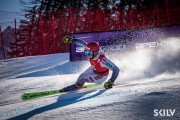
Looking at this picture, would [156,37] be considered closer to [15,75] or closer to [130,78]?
[130,78]

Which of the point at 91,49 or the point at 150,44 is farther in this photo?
the point at 150,44

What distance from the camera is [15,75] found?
946 cm

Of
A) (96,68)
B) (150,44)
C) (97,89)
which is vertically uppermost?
(150,44)

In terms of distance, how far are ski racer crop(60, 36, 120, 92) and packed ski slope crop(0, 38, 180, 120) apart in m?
0.29

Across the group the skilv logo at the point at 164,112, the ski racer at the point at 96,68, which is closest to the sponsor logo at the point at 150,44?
the ski racer at the point at 96,68

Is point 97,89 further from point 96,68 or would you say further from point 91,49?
point 91,49

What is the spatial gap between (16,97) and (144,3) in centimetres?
2156

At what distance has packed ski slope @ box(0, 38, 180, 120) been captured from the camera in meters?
3.96

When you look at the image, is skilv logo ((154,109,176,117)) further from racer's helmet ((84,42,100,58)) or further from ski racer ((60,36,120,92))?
racer's helmet ((84,42,100,58))

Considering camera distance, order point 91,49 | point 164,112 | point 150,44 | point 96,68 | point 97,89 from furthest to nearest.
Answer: point 150,44 < point 96,68 < point 97,89 < point 91,49 < point 164,112

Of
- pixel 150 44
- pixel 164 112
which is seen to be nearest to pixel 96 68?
pixel 164 112

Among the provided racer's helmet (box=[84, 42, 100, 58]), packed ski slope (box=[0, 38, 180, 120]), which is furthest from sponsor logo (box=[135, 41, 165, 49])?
racer's helmet (box=[84, 42, 100, 58])

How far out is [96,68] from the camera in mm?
6551

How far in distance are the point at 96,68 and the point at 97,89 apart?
2.17ft
